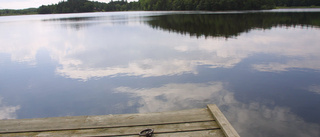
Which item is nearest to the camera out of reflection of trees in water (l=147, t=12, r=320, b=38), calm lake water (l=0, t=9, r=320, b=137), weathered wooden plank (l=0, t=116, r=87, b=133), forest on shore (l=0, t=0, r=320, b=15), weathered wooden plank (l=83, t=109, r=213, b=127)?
weathered wooden plank (l=0, t=116, r=87, b=133)

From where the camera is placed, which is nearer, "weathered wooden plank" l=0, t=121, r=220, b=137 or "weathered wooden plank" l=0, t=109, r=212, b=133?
"weathered wooden plank" l=0, t=121, r=220, b=137

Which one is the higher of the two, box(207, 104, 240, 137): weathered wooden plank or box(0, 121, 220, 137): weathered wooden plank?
box(207, 104, 240, 137): weathered wooden plank

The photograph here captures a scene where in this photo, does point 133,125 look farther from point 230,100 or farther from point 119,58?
point 119,58

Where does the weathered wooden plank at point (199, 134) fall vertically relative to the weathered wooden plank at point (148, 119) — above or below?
below

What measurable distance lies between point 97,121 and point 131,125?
31.7 inches

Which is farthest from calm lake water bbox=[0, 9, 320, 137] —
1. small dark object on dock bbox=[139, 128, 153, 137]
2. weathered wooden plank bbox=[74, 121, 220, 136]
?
small dark object on dock bbox=[139, 128, 153, 137]

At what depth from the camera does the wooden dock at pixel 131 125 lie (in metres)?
4.18

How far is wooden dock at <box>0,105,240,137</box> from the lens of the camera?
4184 mm

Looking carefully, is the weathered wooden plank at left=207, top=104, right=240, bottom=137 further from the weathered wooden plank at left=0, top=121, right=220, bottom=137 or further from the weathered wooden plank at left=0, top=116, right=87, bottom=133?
the weathered wooden plank at left=0, top=116, right=87, bottom=133

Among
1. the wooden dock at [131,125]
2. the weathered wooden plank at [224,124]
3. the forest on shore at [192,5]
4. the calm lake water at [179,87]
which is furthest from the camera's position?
the forest on shore at [192,5]

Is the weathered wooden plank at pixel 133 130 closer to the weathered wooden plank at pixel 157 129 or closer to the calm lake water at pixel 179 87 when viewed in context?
the weathered wooden plank at pixel 157 129

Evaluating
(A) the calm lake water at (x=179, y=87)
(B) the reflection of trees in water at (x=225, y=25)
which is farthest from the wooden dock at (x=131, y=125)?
(B) the reflection of trees in water at (x=225, y=25)

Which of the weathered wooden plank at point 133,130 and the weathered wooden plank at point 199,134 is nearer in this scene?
the weathered wooden plank at point 199,134

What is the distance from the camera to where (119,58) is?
45.3 feet
